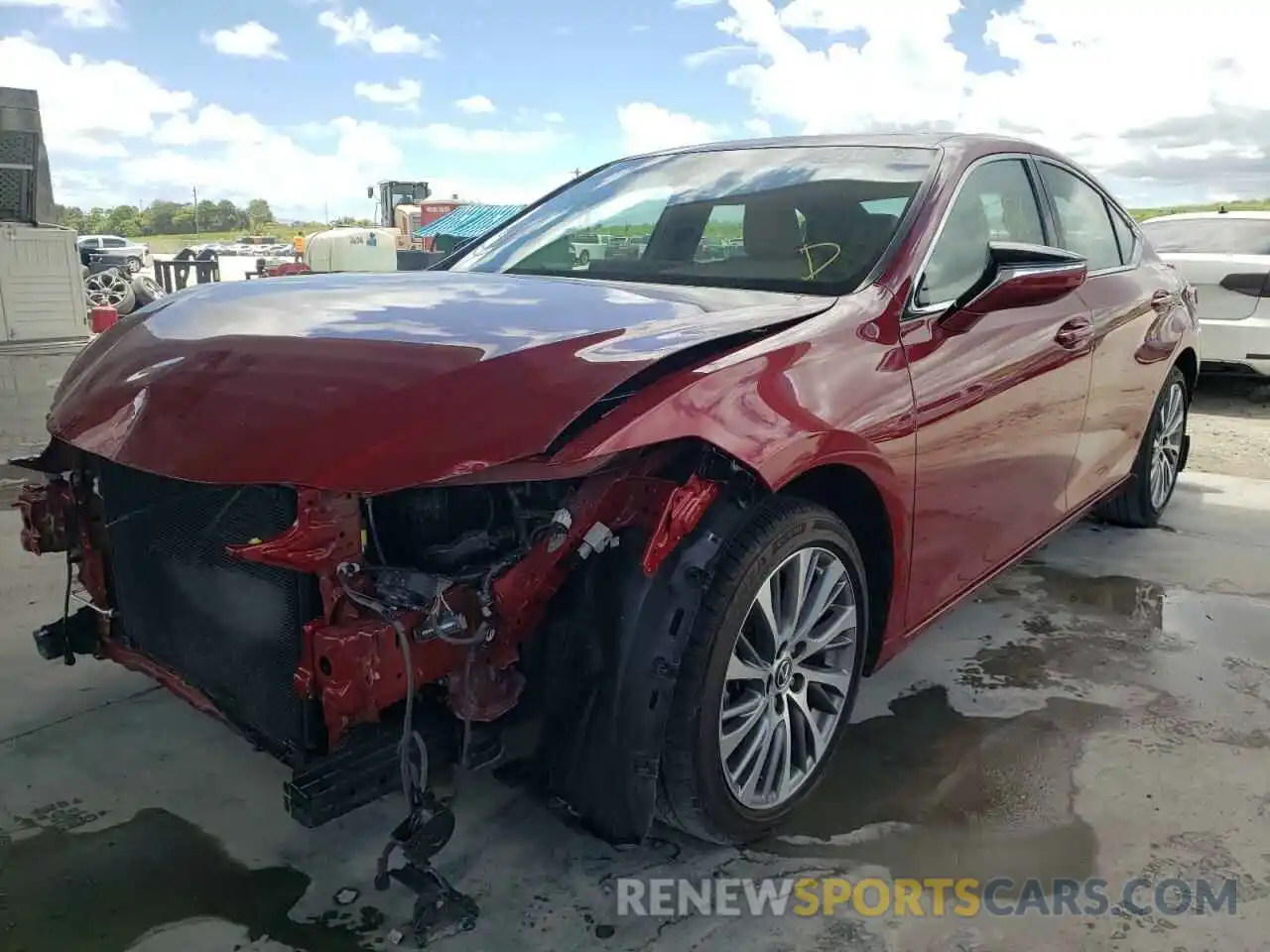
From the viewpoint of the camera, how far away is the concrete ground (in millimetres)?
1978

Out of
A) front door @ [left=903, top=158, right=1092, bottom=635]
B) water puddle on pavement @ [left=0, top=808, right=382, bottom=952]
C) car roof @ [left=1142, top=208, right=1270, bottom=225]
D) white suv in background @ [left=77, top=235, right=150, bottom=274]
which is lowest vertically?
water puddle on pavement @ [left=0, top=808, right=382, bottom=952]

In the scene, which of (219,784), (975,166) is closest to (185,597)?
(219,784)

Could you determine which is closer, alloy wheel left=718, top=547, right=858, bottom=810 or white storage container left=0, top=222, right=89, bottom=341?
Result: alloy wheel left=718, top=547, right=858, bottom=810

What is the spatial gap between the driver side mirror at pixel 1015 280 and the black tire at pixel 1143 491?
1.97m

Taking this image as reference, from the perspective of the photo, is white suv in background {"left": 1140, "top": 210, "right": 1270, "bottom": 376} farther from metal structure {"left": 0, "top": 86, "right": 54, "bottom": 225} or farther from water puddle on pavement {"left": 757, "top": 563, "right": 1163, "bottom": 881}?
metal structure {"left": 0, "top": 86, "right": 54, "bottom": 225}

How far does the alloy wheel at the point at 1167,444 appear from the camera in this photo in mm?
4492

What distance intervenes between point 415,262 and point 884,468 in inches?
84.4

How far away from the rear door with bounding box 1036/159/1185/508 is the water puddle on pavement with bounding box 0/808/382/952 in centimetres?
275

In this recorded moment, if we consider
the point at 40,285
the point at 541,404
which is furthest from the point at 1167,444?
the point at 40,285

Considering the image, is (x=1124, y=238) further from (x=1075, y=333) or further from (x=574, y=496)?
(x=574, y=496)

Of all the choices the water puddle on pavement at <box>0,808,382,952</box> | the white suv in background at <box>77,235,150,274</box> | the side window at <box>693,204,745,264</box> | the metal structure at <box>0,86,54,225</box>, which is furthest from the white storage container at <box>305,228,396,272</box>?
the water puddle on pavement at <box>0,808,382,952</box>

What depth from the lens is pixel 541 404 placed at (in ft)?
5.70

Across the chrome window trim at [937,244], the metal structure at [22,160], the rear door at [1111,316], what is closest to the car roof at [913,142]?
the chrome window trim at [937,244]

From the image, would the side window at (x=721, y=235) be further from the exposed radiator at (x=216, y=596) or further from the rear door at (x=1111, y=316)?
the exposed radiator at (x=216, y=596)
